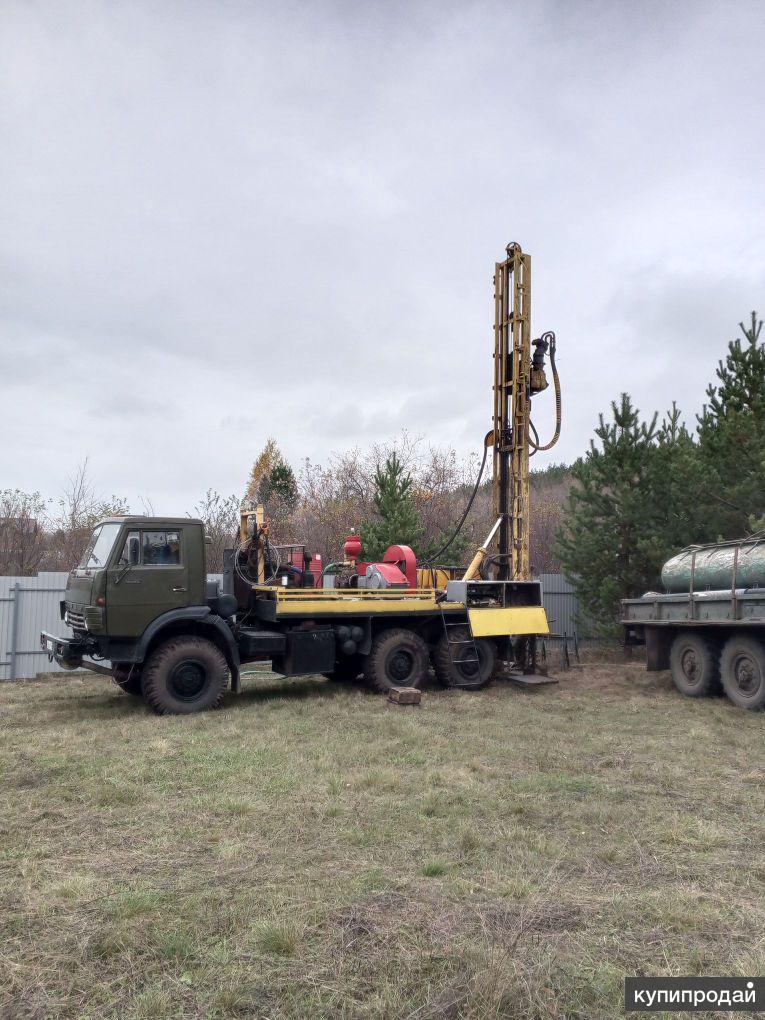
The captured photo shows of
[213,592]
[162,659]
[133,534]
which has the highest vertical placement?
[133,534]

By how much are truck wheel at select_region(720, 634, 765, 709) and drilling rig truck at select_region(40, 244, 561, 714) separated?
9.41 feet

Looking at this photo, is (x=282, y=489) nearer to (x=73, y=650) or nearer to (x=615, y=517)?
(x=615, y=517)

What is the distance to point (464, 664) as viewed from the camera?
12.5m

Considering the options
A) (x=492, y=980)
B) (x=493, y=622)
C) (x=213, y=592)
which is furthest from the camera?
(x=493, y=622)

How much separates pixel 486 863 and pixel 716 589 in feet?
25.6

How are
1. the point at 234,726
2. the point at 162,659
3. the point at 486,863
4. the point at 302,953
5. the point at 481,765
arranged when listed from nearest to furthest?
the point at 302,953 < the point at 486,863 < the point at 481,765 < the point at 234,726 < the point at 162,659

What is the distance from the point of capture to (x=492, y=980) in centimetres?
318

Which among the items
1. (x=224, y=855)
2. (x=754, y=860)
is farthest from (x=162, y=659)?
(x=754, y=860)

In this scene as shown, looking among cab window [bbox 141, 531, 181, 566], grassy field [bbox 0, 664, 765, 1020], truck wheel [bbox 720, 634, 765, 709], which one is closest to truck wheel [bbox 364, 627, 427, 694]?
grassy field [bbox 0, 664, 765, 1020]

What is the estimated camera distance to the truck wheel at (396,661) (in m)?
11.8

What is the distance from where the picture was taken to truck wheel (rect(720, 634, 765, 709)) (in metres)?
10.1

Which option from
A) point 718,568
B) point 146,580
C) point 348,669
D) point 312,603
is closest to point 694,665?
point 718,568

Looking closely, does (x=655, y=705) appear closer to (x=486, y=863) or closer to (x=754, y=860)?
(x=754, y=860)

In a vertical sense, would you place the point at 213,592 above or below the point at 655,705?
above
